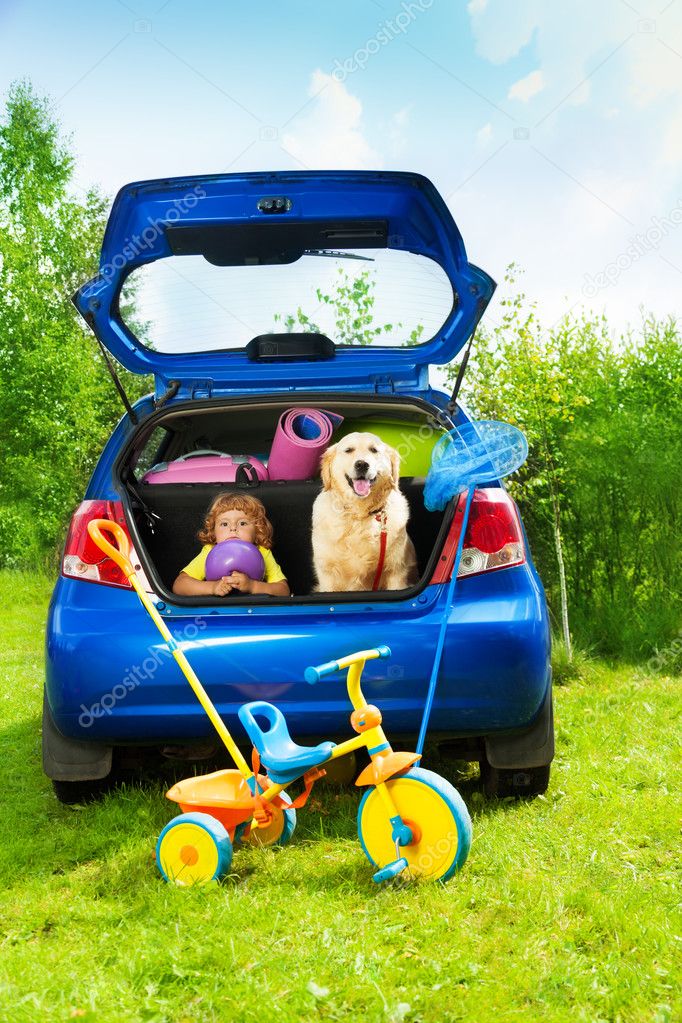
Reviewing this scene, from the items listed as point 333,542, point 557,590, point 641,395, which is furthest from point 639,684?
point 333,542

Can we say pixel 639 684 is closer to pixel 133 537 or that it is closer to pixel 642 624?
pixel 642 624

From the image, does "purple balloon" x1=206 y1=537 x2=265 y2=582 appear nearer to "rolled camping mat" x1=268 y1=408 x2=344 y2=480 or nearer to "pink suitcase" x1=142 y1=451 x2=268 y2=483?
"pink suitcase" x1=142 y1=451 x2=268 y2=483

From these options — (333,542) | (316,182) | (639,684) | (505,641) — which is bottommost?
(639,684)

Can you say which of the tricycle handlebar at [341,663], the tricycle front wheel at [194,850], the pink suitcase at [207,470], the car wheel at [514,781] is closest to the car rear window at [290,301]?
the pink suitcase at [207,470]

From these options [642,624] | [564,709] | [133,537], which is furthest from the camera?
[642,624]

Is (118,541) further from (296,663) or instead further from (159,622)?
(296,663)

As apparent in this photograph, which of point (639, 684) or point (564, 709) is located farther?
point (639, 684)

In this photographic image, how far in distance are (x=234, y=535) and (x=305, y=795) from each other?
3.48ft

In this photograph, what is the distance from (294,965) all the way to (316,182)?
252cm

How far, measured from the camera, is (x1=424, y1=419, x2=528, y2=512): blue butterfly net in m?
3.26

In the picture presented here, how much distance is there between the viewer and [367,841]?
9.14 feet

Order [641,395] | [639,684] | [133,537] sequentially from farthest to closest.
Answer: [641,395] → [639,684] → [133,537]

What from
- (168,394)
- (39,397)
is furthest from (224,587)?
(39,397)

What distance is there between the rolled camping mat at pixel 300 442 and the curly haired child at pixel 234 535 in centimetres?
33
